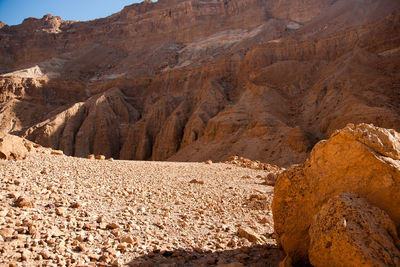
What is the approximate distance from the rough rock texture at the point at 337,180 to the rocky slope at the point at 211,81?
14548 mm

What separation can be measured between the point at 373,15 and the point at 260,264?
38842 mm

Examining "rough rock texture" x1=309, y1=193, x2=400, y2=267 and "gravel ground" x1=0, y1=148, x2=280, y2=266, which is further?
"gravel ground" x1=0, y1=148, x2=280, y2=266

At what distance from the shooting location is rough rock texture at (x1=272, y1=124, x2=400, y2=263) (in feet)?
9.73

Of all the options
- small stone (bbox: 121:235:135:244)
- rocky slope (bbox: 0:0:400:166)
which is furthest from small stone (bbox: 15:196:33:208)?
rocky slope (bbox: 0:0:400:166)

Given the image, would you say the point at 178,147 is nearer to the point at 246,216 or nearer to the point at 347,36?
the point at 347,36

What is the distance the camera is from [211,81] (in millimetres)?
32562

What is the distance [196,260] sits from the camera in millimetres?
3455

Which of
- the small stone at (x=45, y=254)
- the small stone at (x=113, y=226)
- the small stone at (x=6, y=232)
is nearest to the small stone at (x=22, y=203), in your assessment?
the small stone at (x=6, y=232)

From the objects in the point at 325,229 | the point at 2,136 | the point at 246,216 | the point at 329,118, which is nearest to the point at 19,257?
the point at 325,229

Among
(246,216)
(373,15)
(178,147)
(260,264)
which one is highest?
(373,15)

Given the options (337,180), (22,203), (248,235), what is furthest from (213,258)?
(22,203)

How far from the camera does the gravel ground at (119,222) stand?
10.2ft

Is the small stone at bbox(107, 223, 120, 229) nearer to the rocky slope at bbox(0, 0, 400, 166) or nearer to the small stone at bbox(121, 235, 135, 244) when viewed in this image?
the small stone at bbox(121, 235, 135, 244)

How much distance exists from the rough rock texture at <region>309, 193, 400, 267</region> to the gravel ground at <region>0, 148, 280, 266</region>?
0.98 metres
